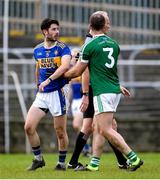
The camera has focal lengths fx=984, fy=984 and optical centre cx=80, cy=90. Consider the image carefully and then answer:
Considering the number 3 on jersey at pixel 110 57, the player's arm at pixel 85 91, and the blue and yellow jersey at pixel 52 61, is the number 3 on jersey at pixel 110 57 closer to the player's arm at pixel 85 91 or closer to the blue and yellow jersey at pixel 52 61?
the player's arm at pixel 85 91

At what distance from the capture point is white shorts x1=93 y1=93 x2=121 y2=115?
14.3 metres

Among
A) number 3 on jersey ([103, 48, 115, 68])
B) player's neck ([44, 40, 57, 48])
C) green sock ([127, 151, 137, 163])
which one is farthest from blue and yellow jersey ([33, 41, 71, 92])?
green sock ([127, 151, 137, 163])

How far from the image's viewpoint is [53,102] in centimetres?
1512

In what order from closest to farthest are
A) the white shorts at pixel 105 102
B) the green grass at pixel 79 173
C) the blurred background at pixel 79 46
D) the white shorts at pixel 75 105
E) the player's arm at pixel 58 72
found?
the green grass at pixel 79 173, the white shorts at pixel 105 102, the player's arm at pixel 58 72, the white shorts at pixel 75 105, the blurred background at pixel 79 46

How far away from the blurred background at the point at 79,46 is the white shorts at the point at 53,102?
765cm

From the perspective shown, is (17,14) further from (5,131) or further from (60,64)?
(60,64)

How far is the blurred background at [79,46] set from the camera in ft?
75.9

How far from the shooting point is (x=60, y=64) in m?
15.1

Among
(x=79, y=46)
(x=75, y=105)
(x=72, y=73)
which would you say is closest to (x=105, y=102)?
(x=72, y=73)

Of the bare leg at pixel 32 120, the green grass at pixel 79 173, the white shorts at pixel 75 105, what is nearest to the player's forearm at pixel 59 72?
the bare leg at pixel 32 120

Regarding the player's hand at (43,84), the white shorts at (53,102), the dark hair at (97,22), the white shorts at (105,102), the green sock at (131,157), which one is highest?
the dark hair at (97,22)

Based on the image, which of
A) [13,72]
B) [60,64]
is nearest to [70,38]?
[13,72]

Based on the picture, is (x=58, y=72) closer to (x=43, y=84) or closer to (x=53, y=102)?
(x=43, y=84)

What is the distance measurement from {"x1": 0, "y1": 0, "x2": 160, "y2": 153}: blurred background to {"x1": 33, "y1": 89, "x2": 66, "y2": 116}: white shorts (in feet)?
25.1
